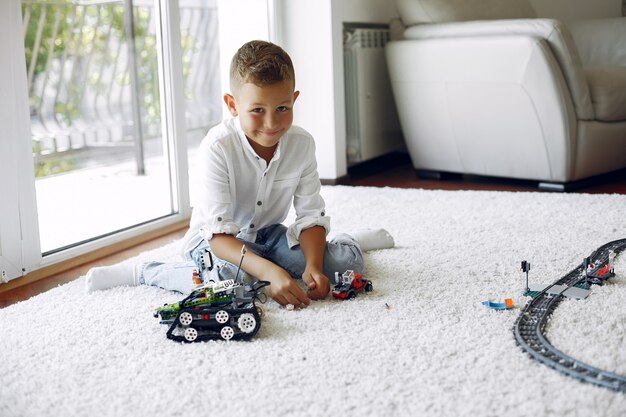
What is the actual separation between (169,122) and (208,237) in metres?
1.06

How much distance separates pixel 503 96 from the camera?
9.54 ft

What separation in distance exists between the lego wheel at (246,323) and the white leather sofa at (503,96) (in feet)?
6.08

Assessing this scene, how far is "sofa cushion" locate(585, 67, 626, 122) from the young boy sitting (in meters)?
1.52

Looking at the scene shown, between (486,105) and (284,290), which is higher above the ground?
(486,105)

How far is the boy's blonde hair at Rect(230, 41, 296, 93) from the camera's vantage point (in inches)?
61.6

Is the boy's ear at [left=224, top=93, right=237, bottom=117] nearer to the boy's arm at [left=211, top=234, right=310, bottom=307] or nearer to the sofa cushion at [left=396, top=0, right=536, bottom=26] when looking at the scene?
the boy's arm at [left=211, top=234, right=310, bottom=307]

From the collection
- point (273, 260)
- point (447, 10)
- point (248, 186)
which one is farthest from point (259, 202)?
point (447, 10)

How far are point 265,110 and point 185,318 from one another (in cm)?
50

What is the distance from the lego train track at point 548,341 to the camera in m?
1.12

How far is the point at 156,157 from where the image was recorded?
291cm

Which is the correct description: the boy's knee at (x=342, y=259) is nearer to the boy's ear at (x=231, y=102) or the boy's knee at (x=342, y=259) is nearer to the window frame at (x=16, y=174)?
the boy's ear at (x=231, y=102)

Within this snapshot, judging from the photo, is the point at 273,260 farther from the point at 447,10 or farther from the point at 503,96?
the point at 447,10

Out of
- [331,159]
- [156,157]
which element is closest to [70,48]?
[156,157]

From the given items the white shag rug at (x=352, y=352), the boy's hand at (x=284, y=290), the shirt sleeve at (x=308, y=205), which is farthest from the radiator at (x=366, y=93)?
the boy's hand at (x=284, y=290)
